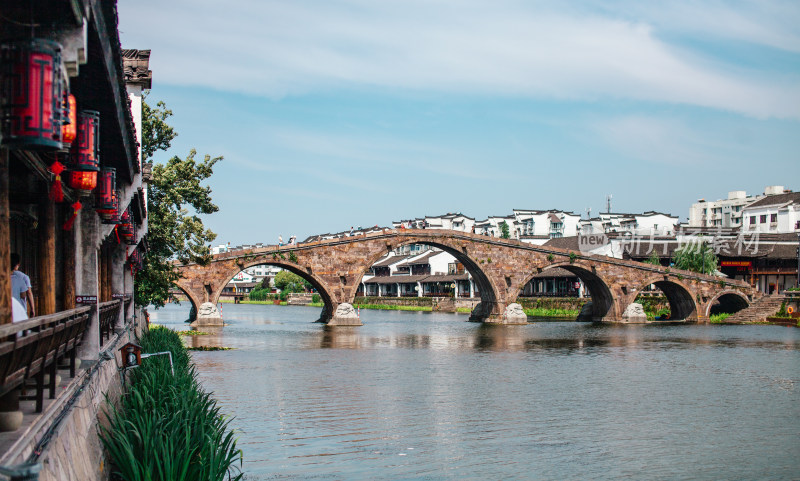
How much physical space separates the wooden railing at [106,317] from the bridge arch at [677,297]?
43.4 metres

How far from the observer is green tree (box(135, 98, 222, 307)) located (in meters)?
25.2

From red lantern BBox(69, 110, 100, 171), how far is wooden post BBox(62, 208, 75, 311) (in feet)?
4.99

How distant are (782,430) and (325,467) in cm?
872

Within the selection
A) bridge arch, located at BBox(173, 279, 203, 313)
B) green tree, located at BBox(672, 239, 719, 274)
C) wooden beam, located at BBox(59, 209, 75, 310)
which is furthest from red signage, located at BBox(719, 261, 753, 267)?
wooden beam, located at BBox(59, 209, 75, 310)

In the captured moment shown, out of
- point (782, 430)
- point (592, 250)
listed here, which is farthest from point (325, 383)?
point (592, 250)

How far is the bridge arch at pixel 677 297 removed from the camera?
167ft

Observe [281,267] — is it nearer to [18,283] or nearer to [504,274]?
[504,274]

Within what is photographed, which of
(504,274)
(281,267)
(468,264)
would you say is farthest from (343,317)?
(504,274)

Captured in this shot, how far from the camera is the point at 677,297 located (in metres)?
53.0

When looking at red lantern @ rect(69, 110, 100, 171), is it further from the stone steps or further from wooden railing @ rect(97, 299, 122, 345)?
the stone steps

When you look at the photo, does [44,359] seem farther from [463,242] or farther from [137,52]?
[463,242]

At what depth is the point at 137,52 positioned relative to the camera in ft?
52.4

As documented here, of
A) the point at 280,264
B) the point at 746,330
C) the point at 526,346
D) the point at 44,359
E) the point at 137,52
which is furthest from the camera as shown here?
the point at 280,264

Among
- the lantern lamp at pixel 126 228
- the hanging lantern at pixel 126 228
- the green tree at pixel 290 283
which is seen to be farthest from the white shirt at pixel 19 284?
the green tree at pixel 290 283
